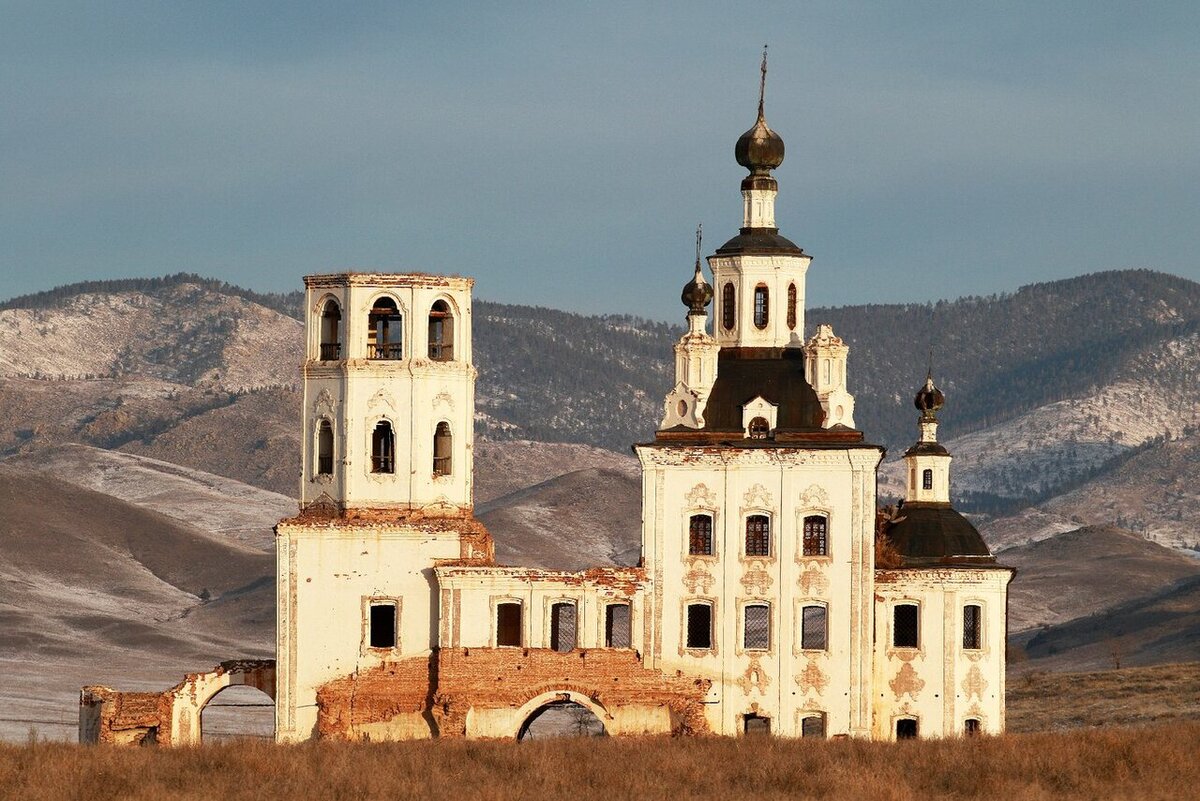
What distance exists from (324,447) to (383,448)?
144 cm

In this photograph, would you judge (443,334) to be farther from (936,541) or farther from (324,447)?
(936,541)

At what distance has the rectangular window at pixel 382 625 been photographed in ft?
196

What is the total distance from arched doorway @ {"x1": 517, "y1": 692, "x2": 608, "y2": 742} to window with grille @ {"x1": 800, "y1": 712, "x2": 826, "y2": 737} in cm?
488

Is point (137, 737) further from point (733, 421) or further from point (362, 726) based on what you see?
point (733, 421)

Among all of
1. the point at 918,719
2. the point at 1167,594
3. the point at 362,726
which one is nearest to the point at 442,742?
the point at 362,726

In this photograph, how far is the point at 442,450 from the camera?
61406 mm

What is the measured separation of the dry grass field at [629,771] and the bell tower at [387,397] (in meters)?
9.81

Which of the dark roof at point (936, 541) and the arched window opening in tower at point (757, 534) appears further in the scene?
the dark roof at point (936, 541)

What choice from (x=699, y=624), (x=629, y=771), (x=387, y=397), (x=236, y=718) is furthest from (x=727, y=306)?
(x=236, y=718)

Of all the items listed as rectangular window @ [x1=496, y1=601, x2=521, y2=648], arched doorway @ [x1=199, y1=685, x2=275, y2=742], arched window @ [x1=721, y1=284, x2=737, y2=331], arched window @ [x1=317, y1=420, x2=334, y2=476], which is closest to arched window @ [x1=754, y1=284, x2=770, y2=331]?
arched window @ [x1=721, y1=284, x2=737, y2=331]

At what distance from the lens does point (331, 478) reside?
61.0 metres

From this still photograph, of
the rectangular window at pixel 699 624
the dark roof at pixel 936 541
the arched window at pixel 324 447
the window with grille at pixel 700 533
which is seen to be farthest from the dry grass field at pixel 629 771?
the dark roof at pixel 936 541

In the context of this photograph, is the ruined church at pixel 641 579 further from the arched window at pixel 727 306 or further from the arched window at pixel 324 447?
the arched window at pixel 727 306

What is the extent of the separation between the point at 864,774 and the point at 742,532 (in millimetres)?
14532
